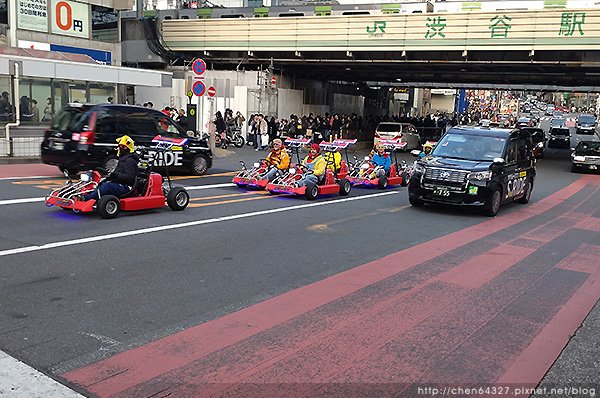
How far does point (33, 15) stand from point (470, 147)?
21.9 m

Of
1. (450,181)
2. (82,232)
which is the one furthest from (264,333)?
(450,181)

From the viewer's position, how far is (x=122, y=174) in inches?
385

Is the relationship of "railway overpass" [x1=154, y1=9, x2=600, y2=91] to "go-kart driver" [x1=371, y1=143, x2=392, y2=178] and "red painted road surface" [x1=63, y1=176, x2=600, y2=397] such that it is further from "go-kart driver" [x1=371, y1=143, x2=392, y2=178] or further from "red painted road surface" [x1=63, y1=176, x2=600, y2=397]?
"red painted road surface" [x1=63, y1=176, x2=600, y2=397]

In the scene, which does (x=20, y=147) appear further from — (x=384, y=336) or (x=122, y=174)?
(x=384, y=336)

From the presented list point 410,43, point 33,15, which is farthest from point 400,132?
point 33,15

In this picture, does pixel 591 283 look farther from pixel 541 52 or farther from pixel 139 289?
pixel 541 52

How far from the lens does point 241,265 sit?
7.34 metres

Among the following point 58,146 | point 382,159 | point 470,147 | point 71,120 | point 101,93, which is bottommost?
point 382,159

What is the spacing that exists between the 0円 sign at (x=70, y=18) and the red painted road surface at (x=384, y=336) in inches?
966

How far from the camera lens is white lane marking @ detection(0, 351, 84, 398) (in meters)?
3.91

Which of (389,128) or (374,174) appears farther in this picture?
(389,128)

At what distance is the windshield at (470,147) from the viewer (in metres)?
12.6

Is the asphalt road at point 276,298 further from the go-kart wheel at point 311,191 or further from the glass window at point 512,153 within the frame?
the glass window at point 512,153

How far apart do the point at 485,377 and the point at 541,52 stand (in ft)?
91.2
